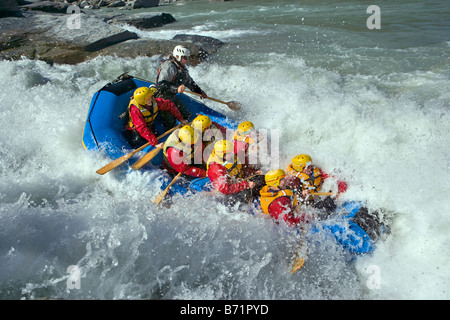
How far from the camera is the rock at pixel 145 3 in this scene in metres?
21.5

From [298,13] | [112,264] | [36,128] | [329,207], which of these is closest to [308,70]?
[329,207]

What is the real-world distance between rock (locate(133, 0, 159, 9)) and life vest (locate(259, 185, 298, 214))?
21.3 meters

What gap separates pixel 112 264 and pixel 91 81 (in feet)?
20.1

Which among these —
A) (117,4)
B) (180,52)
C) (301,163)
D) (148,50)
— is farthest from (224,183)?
(117,4)

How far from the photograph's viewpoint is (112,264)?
10.9 ft

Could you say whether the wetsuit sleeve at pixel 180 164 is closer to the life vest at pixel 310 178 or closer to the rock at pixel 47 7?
the life vest at pixel 310 178

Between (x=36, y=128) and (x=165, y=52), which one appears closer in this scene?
(x=36, y=128)

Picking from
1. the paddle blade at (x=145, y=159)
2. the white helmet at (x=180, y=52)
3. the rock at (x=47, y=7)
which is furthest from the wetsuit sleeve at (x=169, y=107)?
the rock at (x=47, y=7)

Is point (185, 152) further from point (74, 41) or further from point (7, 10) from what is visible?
point (7, 10)

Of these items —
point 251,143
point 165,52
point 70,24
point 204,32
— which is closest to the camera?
point 251,143

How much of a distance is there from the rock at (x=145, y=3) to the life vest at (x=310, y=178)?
823 inches

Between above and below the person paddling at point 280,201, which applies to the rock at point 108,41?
above
